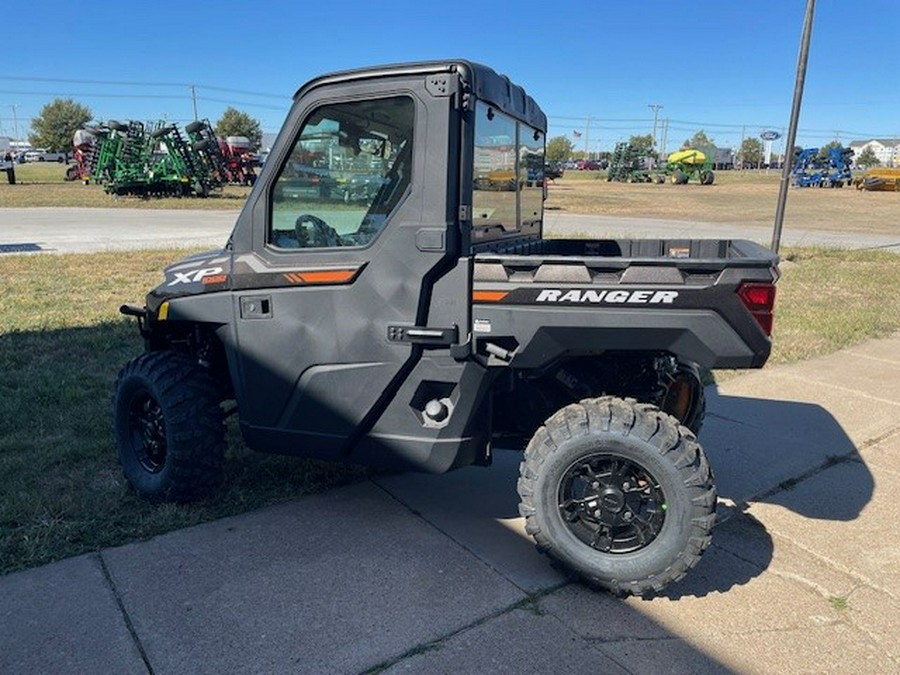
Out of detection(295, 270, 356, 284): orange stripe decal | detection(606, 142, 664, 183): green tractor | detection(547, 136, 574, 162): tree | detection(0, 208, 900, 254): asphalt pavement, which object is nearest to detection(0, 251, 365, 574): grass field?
detection(295, 270, 356, 284): orange stripe decal

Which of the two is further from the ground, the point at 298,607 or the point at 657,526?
the point at 657,526

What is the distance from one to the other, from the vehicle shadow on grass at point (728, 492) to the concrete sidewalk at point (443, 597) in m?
0.01

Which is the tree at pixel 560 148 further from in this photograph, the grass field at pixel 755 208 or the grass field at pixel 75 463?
the grass field at pixel 75 463

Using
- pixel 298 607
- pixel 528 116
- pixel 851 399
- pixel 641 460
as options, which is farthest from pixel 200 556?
pixel 851 399

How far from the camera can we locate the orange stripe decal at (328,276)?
303 centimetres

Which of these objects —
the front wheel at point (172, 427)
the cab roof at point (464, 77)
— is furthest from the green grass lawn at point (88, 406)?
the cab roof at point (464, 77)

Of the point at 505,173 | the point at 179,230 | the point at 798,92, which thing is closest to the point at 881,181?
the point at 798,92

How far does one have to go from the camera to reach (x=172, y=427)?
11.3ft

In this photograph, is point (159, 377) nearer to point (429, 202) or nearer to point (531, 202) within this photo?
point (429, 202)

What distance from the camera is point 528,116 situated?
3.88m

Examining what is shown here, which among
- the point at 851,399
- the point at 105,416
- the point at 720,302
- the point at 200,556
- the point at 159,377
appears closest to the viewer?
the point at 720,302

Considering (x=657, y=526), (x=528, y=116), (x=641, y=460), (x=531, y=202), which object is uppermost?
(x=528, y=116)

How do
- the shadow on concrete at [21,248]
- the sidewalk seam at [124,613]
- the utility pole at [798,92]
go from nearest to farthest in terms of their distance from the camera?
the sidewalk seam at [124,613]
the utility pole at [798,92]
the shadow on concrete at [21,248]

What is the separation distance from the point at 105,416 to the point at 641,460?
3.77 metres
